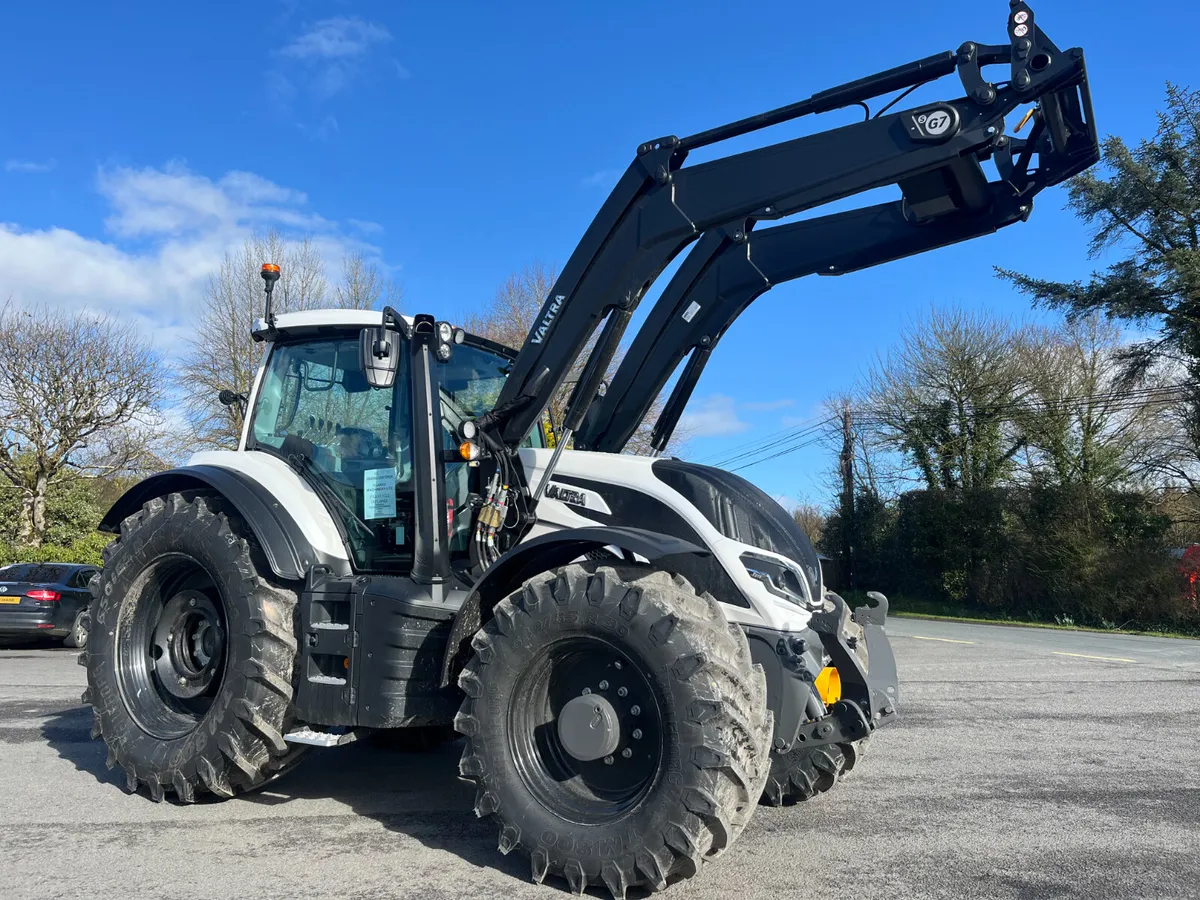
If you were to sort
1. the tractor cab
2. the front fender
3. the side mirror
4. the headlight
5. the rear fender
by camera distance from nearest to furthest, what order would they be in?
the front fender, the headlight, the side mirror, the rear fender, the tractor cab

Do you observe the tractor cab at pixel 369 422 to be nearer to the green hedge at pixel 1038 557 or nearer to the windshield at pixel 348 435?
the windshield at pixel 348 435

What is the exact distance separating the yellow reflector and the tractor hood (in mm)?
507

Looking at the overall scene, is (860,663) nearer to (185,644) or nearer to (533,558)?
(533,558)

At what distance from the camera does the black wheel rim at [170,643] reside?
17.2 feet

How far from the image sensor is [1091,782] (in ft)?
17.9

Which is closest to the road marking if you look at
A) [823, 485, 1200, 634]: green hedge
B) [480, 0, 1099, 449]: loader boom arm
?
[823, 485, 1200, 634]: green hedge

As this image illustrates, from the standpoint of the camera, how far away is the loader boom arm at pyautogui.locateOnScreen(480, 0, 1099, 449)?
3988 mm

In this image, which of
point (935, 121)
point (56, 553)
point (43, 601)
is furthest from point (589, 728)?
point (56, 553)

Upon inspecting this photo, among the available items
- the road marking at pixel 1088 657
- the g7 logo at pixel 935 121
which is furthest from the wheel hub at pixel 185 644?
the road marking at pixel 1088 657

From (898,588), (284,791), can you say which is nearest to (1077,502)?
(898,588)

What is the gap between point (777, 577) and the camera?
418 centimetres

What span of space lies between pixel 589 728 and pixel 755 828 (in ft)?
4.33

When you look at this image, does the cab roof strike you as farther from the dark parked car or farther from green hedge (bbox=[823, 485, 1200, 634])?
green hedge (bbox=[823, 485, 1200, 634])

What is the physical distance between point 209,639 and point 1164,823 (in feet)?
17.5
